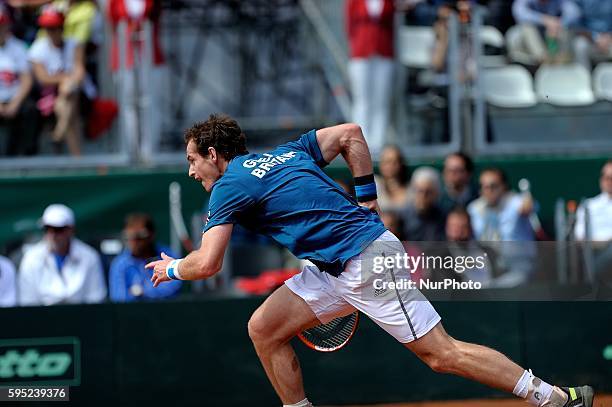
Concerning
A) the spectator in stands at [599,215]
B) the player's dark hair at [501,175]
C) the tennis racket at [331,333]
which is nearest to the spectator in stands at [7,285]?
the tennis racket at [331,333]

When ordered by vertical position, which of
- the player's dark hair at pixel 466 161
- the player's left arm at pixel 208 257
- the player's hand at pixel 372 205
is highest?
the player's dark hair at pixel 466 161

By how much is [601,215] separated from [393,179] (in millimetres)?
1736

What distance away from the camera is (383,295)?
6.40 m

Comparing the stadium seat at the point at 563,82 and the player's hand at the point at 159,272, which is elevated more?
the stadium seat at the point at 563,82

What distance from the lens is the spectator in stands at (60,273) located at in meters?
9.51

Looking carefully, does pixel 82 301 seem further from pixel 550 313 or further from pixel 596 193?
pixel 596 193

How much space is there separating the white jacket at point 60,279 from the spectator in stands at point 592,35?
5062mm

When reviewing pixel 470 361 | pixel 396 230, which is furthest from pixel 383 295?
pixel 396 230

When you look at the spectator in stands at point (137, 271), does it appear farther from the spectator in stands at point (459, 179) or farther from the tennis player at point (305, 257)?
the tennis player at point (305, 257)

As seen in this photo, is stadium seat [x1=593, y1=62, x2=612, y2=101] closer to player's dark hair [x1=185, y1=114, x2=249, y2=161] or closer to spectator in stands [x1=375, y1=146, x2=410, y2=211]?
spectator in stands [x1=375, y1=146, x2=410, y2=211]

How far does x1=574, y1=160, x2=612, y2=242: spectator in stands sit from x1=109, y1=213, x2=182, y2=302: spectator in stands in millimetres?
3352

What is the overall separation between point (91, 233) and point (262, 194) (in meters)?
4.72

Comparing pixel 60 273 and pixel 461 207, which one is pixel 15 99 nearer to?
pixel 60 273

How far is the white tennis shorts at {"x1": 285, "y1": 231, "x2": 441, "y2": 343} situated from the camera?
6.35 meters
